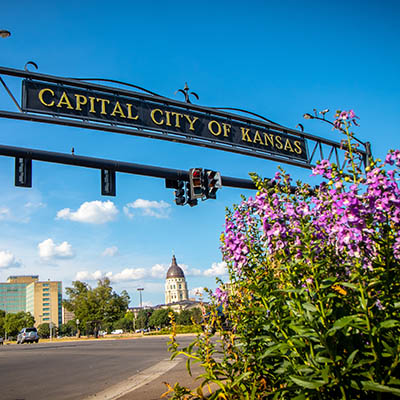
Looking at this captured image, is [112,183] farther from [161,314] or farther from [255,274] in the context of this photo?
[161,314]

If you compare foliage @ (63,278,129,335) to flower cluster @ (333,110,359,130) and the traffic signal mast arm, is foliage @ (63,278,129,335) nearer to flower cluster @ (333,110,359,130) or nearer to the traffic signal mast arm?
the traffic signal mast arm

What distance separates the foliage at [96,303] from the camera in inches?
2397

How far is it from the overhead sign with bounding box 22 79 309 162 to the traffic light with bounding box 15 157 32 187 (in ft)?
3.63

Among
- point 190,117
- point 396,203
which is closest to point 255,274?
point 396,203

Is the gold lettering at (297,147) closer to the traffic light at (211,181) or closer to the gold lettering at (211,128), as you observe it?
the gold lettering at (211,128)

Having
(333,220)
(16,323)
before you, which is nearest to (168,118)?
(333,220)

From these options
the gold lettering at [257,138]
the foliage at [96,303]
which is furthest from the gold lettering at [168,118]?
the foliage at [96,303]

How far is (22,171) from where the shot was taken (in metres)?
8.69

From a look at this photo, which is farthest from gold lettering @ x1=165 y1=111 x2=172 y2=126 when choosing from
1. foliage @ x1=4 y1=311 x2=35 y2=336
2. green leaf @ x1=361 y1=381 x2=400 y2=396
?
foliage @ x1=4 y1=311 x2=35 y2=336

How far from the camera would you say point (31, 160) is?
8789 millimetres

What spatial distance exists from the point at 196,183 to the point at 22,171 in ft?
14.2

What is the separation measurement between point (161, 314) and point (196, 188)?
127 meters

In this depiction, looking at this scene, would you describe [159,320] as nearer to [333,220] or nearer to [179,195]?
[179,195]

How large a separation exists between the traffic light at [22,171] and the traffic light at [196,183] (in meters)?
4.02
